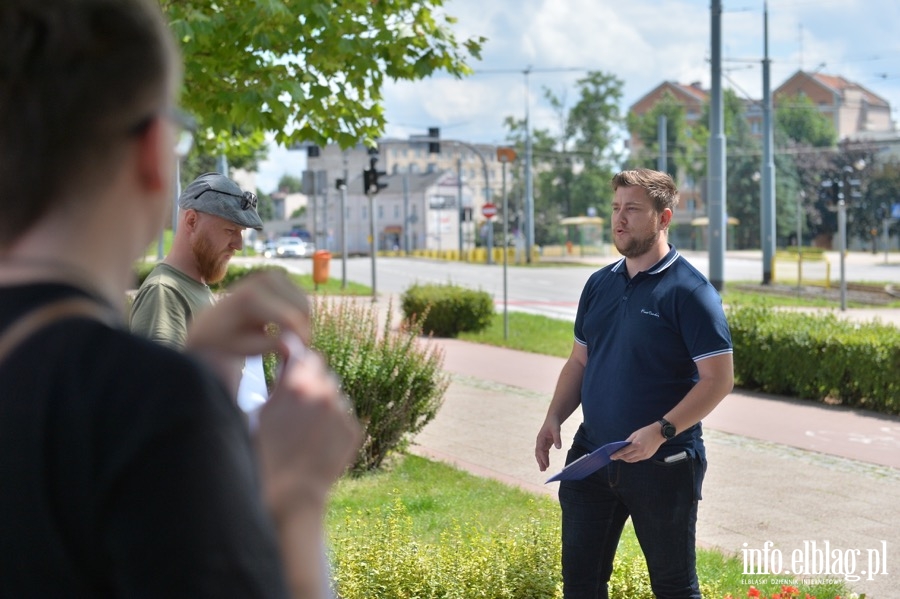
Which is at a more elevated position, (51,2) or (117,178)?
(51,2)

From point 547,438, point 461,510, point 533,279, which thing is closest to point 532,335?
point 461,510

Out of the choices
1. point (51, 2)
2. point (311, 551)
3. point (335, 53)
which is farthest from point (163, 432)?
point (335, 53)

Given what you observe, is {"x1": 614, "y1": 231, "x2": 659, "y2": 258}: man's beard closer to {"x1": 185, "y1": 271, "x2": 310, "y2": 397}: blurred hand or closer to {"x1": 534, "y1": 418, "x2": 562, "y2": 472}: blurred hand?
{"x1": 534, "y1": 418, "x2": 562, "y2": 472}: blurred hand

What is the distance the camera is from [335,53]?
7812 mm

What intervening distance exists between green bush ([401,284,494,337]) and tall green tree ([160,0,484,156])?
11.6 metres

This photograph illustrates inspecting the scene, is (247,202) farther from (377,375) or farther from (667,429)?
(377,375)

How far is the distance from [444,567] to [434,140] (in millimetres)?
36960

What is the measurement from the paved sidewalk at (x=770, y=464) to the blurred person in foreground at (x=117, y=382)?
5.40 meters

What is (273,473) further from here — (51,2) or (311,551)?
(51,2)

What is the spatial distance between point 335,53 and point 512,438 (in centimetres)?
409

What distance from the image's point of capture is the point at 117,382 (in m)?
1.00

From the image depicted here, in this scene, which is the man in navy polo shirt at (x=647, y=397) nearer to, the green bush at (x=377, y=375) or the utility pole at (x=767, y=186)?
the green bush at (x=377, y=375)

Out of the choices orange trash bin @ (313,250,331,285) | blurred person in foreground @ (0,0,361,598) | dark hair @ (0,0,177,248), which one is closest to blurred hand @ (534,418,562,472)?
blurred person in foreground @ (0,0,361,598)

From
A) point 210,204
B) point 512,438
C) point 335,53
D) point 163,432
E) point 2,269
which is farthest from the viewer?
point 512,438
